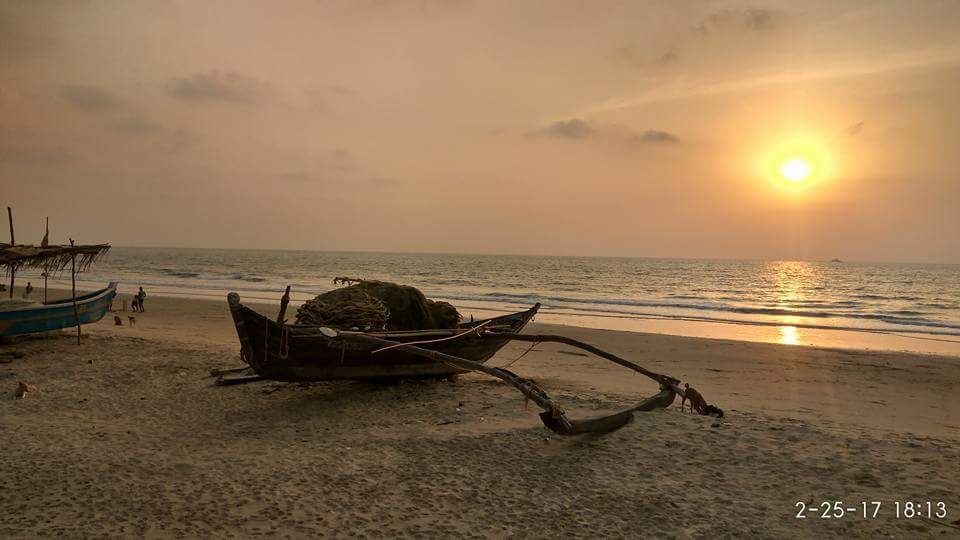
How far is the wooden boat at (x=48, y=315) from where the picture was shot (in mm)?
11070

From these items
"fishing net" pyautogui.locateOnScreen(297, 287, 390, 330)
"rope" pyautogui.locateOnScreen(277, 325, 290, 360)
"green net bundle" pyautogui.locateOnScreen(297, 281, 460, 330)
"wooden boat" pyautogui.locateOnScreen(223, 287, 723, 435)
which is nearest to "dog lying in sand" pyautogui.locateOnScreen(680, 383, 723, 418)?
"wooden boat" pyautogui.locateOnScreen(223, 287, 723, 435)

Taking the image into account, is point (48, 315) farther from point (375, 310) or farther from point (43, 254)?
point (375, 310)

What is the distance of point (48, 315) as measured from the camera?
1172cm

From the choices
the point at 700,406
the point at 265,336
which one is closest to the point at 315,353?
the point at 265,336

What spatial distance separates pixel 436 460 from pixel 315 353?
2.47m

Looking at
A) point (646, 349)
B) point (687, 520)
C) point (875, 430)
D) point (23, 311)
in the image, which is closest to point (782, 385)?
point (875, 430)

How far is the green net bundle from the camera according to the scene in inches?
316

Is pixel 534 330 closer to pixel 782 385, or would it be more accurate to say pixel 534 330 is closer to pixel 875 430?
pixel 782 385

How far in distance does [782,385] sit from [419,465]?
24.8 ft

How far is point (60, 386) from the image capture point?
8086mm

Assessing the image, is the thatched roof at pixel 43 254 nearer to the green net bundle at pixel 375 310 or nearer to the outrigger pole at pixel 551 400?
the green net bundle at pixel 375 310

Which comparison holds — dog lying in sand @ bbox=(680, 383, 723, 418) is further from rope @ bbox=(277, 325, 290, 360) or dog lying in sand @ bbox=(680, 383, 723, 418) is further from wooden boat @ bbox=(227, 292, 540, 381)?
rope @ bbox=(277, 325, 290, 360)

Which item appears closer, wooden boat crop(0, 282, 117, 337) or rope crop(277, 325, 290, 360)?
rope crop(277, 325, 290, 360)

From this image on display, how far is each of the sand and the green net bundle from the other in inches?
38.3
